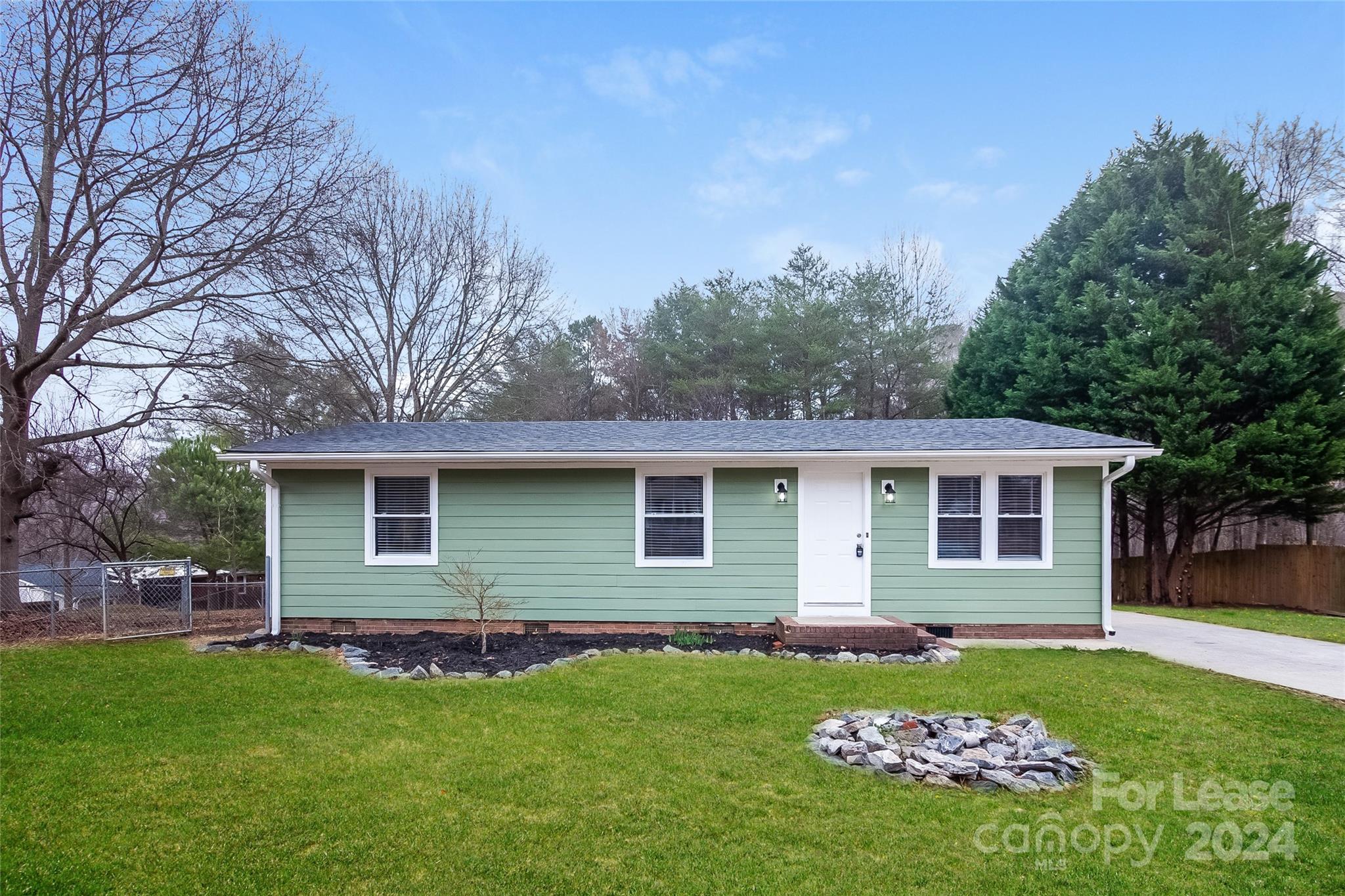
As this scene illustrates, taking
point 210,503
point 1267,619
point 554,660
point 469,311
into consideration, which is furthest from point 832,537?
point 469,311

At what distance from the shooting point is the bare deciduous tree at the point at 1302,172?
15211 millimetres

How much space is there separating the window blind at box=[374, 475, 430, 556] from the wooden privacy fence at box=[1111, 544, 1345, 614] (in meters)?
12.3

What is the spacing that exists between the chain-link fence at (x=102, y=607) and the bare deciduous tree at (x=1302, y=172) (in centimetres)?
2166

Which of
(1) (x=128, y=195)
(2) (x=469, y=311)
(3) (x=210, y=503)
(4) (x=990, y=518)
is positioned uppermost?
(2) (x=469, y=311)

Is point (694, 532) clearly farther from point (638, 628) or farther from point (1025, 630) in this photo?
point (1025, 630)

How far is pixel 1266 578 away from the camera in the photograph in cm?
1302

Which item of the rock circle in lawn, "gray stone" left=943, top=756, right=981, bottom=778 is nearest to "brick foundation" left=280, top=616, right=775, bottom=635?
the rock circle in lawn

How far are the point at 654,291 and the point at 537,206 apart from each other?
196 inches

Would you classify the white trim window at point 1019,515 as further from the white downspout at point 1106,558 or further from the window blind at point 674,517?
the window blind at point 674,517

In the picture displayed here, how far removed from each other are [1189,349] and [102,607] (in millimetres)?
17603

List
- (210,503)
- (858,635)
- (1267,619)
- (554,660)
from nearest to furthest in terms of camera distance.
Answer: (554,660), (858,635), (1267,619), (210,503)

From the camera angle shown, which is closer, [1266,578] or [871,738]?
[871,738]

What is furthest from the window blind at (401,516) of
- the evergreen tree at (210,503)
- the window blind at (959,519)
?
the window blind at (959,519)

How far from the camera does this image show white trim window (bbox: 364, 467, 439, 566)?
8531mm
